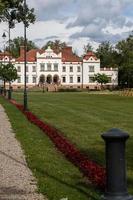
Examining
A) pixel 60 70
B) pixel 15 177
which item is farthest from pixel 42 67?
pixel 15 177

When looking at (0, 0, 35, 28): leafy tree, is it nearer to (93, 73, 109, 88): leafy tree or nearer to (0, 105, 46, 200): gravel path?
(0, 105, 46, 200): gravel path

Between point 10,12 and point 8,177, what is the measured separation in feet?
80.9

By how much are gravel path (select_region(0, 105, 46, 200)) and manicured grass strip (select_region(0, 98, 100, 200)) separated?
0.53 feet

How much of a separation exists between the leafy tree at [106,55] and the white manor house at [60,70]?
604cm

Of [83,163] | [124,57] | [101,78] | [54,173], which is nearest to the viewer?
[54,173]

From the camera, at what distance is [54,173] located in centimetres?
1137

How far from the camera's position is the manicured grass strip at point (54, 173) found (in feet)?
30.5

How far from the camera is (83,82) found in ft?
502

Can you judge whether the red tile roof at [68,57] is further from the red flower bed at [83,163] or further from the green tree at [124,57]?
the red flower bed at [83,163]

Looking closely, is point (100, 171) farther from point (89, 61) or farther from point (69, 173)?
point (89, 61)

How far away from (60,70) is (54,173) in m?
141

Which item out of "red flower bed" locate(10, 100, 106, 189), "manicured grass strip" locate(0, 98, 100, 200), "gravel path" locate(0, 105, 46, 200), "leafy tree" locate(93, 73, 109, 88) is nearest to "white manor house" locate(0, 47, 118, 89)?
"leafy tree" locate(93, 73, 109, 88)

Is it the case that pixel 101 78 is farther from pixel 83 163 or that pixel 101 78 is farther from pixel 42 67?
pixel 83 163

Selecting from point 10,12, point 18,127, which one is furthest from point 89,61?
point 18,127
